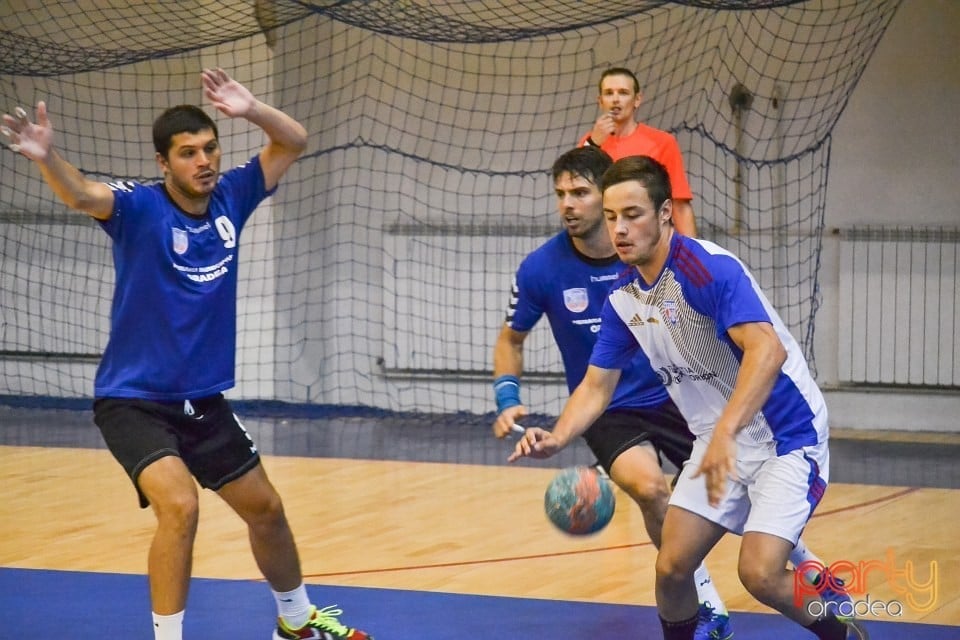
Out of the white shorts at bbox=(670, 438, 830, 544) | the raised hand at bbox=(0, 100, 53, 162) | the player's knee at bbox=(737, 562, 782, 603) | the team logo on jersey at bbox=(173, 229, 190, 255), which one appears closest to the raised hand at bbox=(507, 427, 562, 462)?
the white shorts at bbox=(670, 438, 830, 544)

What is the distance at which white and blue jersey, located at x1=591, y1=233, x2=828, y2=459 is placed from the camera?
4.06 meters

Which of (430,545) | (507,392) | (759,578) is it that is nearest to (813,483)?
(759,578)

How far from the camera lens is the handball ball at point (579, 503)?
4344 mm

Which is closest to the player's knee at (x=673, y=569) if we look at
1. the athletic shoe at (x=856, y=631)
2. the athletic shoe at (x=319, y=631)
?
the athletic shoe at (x=856, y=631)

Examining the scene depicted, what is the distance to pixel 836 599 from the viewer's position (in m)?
4.38

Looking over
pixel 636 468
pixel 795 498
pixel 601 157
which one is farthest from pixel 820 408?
pixel 601 157

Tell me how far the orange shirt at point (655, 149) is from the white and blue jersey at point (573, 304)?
1.75 metres

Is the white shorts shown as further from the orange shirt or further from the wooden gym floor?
the orange shirt

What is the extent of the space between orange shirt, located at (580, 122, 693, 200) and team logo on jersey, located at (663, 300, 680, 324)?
2.81 m

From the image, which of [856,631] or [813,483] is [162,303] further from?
[856,631]

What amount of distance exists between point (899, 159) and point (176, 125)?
665 centimetres

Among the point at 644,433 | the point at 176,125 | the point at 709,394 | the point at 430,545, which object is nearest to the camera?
the point at 709,394

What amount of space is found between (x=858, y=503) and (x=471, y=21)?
16.0 feet

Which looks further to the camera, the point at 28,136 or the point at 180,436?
the point at 180,436
